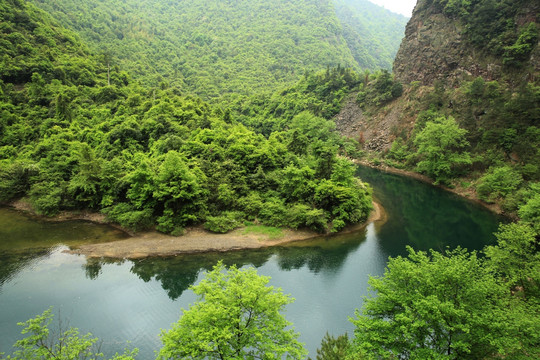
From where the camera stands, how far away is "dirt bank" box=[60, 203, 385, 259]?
3096cm

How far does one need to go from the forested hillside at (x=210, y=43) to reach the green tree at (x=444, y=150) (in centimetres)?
8190

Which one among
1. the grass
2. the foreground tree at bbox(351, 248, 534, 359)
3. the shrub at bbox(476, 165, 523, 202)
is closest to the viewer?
the foreground tree at bbox(351, 248, 534, 359)

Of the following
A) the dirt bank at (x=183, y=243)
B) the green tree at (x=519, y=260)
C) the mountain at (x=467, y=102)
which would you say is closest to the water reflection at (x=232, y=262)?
the dirt bank at (x=183, y=243)

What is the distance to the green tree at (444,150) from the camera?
2210 inches

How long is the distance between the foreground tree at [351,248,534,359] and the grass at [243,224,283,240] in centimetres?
1939

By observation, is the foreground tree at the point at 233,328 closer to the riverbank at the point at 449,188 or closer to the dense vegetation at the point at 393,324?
the dense vegetation at the point at 393,324

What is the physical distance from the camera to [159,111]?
51.6 metres

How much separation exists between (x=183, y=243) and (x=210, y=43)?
528ft

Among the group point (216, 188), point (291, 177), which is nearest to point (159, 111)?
point (216, 188)

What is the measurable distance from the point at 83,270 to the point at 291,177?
24.7 metres

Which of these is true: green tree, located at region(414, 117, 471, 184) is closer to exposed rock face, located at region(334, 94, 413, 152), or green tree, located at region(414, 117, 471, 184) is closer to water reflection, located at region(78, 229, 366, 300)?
exposed rock face, located at region(334, 94, 413, 152)

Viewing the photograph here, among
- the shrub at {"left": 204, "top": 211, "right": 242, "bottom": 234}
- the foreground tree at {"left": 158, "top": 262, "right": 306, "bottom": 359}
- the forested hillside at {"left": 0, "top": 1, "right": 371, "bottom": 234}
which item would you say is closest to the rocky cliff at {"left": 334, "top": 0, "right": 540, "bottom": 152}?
the forested hillside at {"left": 0, "top": 1, "right": 371, "bottom": 234}

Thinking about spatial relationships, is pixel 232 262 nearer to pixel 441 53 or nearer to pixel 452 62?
pixel 452 62

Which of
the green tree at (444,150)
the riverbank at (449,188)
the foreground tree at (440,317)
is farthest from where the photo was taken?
the green tree at (444,150)
